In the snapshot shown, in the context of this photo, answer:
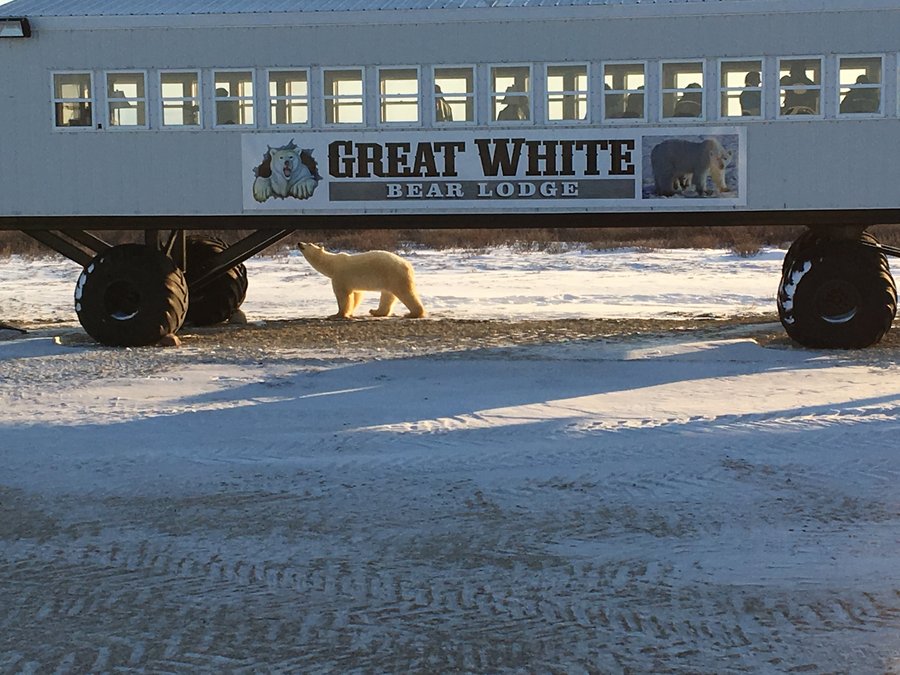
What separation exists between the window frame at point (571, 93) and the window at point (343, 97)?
1968mm

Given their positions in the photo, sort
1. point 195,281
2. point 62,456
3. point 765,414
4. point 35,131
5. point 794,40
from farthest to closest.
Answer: point 195,281 < point 35,131 < point 794,40 < point 765,414 < point 62,456

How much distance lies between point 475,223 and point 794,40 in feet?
12.4

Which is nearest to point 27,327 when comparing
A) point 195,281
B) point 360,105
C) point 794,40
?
point 195,281

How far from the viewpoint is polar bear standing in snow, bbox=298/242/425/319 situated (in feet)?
52.9

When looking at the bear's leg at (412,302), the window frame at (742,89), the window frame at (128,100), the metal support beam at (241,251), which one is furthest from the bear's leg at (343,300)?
the window frame at (742,89)

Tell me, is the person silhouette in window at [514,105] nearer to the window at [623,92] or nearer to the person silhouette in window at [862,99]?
the window at [623,92]

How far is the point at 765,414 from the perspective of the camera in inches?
371

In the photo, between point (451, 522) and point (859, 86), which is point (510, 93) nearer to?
point (859, 86)

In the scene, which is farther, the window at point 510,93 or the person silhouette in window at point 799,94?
the window at point 510,93

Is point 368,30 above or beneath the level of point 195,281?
above

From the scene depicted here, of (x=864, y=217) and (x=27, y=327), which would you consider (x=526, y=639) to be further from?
(x=27, y=327)

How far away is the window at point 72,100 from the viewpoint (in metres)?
14.3

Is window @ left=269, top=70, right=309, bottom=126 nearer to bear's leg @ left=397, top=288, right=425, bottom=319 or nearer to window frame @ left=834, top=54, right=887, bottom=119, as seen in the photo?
bear's leg @ left=397, top=288, right=425, bottom=319

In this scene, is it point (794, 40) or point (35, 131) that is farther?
point (35, 131)
